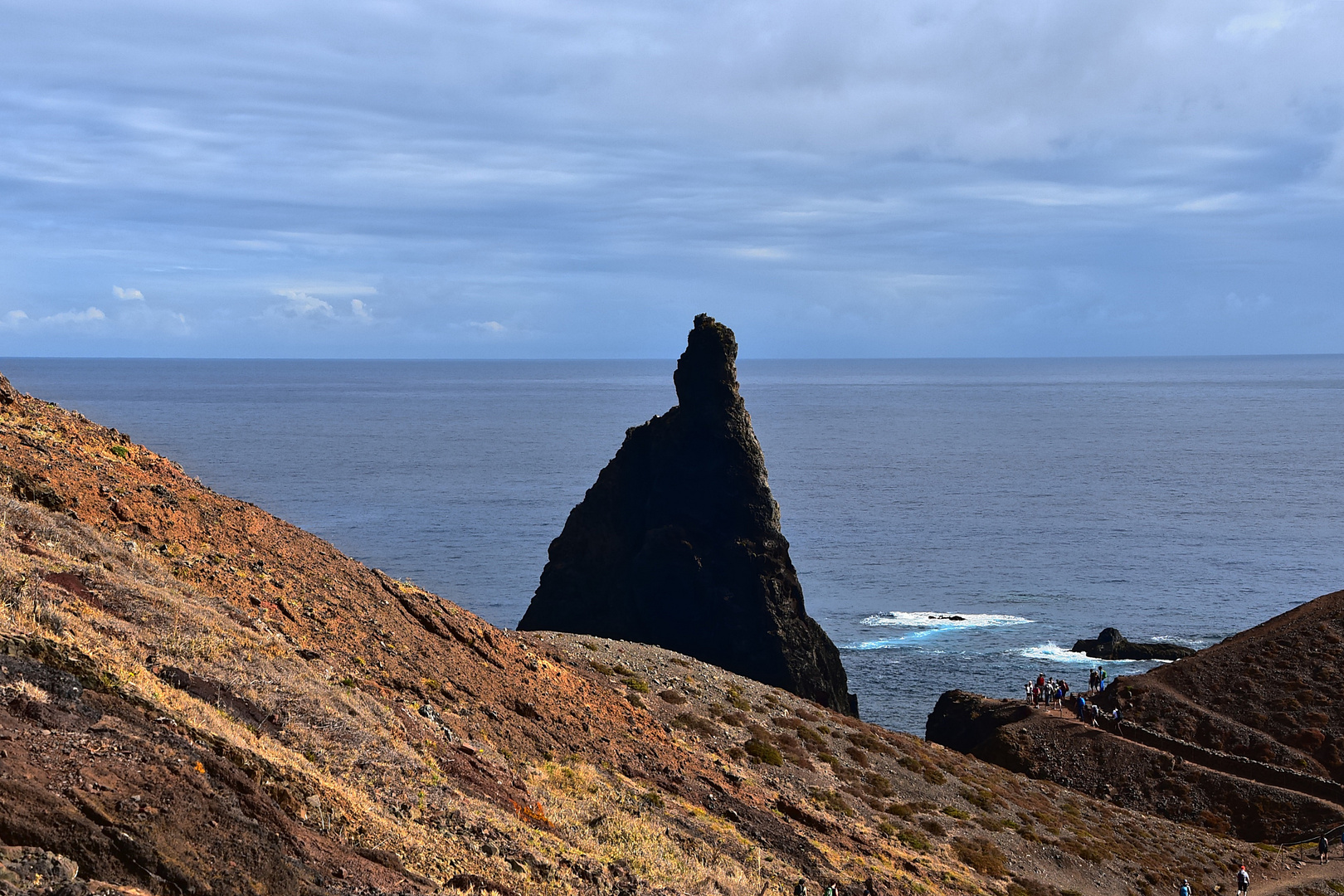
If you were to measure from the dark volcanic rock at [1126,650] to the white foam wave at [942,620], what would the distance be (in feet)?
27.1

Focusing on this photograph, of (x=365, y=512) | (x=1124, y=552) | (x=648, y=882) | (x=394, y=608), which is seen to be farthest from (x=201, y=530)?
(x=1124, y=552)

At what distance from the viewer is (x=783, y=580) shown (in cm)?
6588

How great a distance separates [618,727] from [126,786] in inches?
813

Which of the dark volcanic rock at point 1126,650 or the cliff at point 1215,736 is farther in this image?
the dark volcanic rock at point 1126,650

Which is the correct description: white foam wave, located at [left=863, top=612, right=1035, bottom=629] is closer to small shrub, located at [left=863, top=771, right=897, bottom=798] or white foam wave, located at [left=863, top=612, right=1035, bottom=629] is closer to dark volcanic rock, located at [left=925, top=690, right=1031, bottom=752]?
dark volcanic rock, located at [left=925, top=690, right=1031, bottom=752]

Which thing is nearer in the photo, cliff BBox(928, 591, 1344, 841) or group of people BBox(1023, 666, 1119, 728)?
cliff BBox(928, 591, 1344, 841)

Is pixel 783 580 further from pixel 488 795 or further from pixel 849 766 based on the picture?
pixel 488 795

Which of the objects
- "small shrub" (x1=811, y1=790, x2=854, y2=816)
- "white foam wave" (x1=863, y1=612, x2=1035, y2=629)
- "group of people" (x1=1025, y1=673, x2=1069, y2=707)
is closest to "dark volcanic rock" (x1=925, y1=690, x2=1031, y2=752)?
"group of people" (x1=1025, y1=673, x2=1069, y2=707)

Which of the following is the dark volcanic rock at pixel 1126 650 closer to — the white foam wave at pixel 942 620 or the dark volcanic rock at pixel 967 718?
the white foam wave at pixel 942 620

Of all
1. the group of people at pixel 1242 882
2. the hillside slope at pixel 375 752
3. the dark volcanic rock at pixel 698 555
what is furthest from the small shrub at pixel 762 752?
the dark volcanic rock at pixel 698 555

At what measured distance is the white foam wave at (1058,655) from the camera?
242ft

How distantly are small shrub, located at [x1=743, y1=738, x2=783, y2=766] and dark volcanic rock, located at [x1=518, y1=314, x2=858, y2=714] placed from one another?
25438mm

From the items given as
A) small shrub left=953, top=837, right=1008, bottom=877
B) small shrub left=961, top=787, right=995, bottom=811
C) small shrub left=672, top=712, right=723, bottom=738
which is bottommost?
small shrub left=961, top=787, right=995, bottom=811

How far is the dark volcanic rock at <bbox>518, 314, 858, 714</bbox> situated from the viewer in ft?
211
